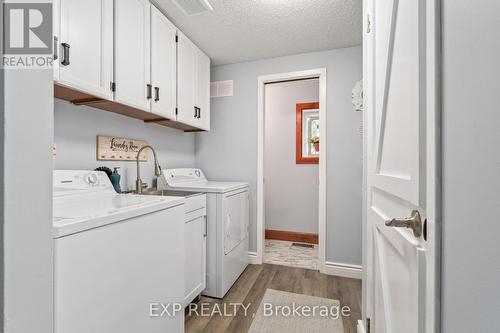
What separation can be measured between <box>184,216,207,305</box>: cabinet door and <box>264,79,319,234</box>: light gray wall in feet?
6.11

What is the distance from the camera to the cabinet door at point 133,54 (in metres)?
1.56


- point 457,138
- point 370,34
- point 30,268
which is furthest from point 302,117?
point 30,268

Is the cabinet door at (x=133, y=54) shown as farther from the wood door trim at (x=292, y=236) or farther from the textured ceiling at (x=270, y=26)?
the wood door trim at (x=292, y=236)

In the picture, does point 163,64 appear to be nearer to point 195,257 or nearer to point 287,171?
point 195,257

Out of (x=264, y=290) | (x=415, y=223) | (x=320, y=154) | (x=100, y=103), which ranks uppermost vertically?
(x=100, y=103)

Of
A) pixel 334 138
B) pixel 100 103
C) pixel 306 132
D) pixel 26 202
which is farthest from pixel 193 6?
pixel 306 132

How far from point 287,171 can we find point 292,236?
3.26 feet

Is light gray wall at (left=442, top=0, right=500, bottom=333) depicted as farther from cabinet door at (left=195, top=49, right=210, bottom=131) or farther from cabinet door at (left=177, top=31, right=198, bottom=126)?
cabinet door at (left=195, top=49, right=210, bottom=131)

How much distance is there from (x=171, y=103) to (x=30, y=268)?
1.83m

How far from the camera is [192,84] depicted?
2.42 meters

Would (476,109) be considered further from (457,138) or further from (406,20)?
(406,20)

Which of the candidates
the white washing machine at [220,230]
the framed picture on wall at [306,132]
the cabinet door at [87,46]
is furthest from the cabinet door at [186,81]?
the framed picture on wall at [306,132]

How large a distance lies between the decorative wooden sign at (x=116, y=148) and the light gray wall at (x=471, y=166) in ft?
6.54

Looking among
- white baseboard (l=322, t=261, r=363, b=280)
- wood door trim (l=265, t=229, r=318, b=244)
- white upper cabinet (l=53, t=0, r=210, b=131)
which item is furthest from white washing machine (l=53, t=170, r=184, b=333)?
wood door trim (l=265, t=229, r=318, b=244)
